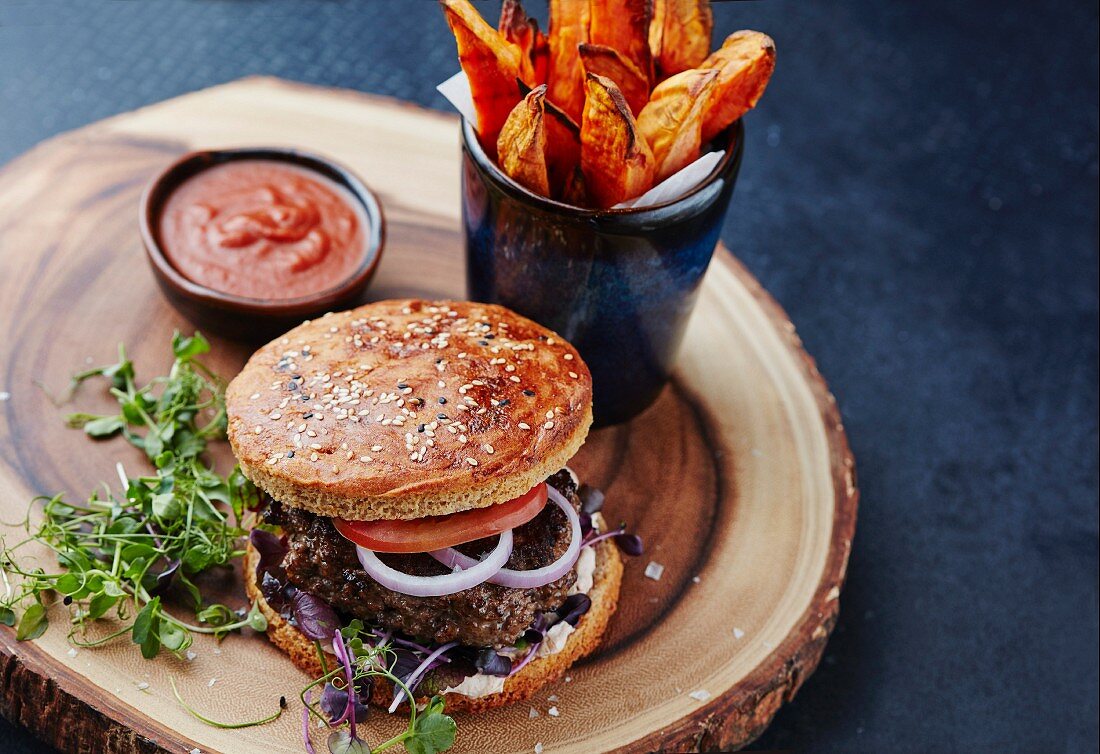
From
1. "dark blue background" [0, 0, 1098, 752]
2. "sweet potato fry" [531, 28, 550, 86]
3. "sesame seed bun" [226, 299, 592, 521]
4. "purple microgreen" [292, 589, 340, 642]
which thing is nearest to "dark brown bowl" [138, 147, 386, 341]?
"sesame seed bun" [226, 299, 592, 521]

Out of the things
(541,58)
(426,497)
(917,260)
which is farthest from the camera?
(917,260)

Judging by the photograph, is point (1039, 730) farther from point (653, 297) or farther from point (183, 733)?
point (183, 733)

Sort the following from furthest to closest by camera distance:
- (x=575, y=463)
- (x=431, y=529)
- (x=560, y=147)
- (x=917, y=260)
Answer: (x=917, y=260) < (x=575, y=463) < (x=560, y=147) < (x=431, y=529)

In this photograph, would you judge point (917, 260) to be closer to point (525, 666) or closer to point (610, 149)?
point (610, 149)

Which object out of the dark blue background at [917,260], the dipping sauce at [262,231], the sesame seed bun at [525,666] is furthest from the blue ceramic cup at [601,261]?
the dark blue background at [917,260]

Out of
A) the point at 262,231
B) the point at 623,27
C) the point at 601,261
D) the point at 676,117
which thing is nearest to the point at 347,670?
the point at 601,261

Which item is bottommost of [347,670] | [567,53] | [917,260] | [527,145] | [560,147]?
[917,260]
